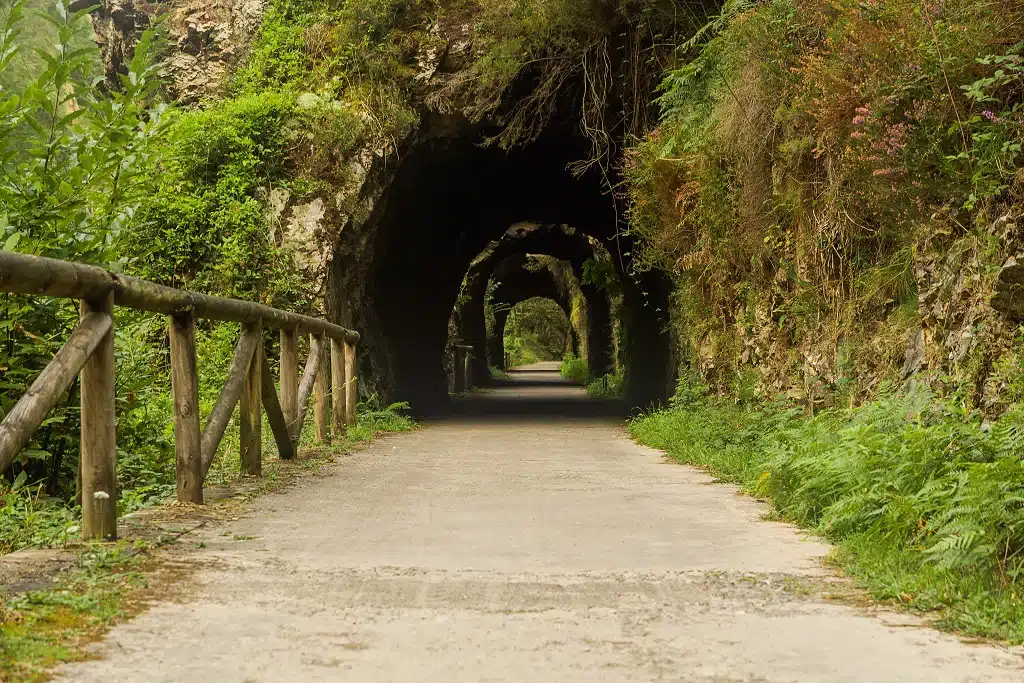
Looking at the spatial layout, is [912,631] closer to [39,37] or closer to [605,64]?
[605,64]

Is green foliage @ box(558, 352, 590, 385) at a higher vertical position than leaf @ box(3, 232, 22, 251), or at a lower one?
lower

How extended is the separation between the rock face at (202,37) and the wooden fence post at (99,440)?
1047 cm

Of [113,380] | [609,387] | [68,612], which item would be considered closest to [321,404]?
[113,380]

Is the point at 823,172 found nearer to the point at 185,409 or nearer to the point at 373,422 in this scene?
the point at 185,409

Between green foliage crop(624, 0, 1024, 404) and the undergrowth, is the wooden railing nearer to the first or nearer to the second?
the undergrowth

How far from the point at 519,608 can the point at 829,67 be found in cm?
518

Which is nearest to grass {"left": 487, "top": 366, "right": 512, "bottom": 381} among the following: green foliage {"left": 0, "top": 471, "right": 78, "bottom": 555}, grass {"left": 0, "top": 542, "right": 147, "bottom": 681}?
green foliage {"left": 0, "top": 471, "right": 78, "bottom": 555}

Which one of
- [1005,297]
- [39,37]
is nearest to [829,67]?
[1005,297]

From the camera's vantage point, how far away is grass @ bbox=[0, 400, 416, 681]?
276 cm

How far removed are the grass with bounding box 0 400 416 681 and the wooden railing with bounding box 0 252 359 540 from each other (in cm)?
33

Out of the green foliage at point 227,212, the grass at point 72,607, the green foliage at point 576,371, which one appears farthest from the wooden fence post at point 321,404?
the green foliage at point 576,371

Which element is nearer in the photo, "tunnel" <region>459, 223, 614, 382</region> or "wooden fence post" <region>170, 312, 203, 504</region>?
"wooden fence post" <region>170, 312, 203, 504</region>

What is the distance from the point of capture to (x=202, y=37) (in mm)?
14250

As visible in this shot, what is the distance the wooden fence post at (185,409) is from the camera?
5.46 meters
